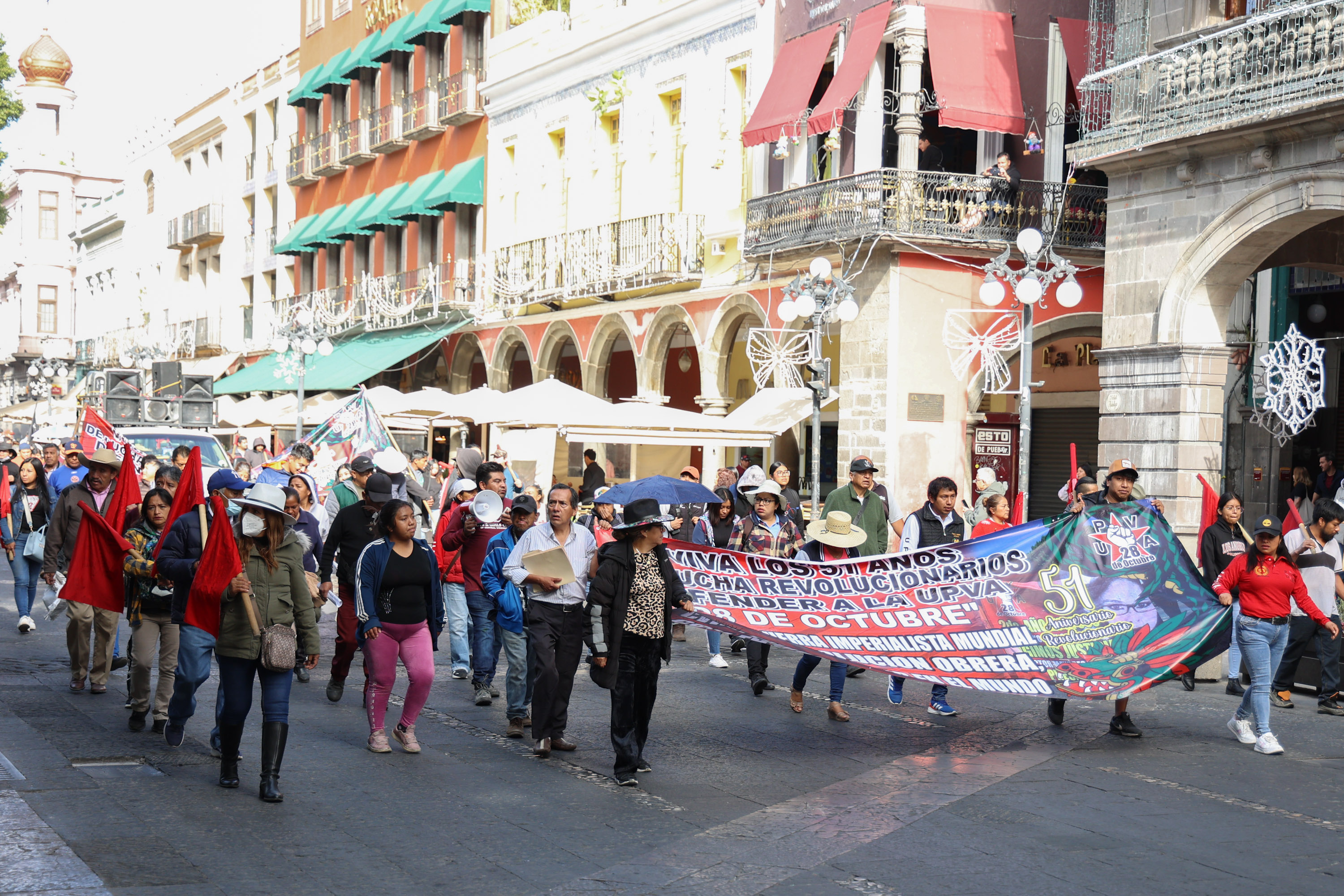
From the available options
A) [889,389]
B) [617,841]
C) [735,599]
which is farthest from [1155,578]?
[889,389]

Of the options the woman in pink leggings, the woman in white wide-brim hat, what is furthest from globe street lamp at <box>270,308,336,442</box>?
the woman in pink leggings

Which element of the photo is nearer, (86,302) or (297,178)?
(297,178)

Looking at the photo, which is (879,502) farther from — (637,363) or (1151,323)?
(637,363)

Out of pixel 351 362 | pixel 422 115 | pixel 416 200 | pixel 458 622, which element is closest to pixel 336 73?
pixel 422 115

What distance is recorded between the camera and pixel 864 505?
43.8 ft

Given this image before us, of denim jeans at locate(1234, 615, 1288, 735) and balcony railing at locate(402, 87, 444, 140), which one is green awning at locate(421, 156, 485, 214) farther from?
denim jeans at locate(1234, 615, 1288, 735)

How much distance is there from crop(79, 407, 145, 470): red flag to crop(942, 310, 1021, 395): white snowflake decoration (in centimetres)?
1083

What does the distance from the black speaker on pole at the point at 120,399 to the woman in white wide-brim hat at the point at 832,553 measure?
1949 cm

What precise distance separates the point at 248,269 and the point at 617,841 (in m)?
43.5

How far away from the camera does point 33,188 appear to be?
7931 cm

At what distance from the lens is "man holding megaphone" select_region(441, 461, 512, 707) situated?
1205 centimetres

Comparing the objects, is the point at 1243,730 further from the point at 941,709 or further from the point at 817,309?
the point at 817,309

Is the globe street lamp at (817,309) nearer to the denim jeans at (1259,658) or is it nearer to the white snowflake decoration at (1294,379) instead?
the white snowflake decoration at (1294,379)

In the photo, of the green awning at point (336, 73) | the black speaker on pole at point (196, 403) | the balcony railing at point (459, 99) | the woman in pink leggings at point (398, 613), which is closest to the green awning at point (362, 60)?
the green awning at point (336, 73)
